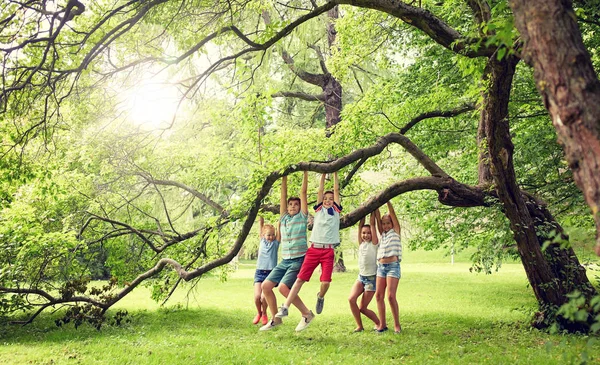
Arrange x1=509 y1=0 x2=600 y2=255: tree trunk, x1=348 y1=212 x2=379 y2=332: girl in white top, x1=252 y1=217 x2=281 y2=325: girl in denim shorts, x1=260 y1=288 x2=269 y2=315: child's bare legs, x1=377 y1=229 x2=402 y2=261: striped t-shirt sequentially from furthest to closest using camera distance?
x1=260 y1=288 x2=269 y2=315: child's bare legs → x1=252 y1=217 x2=281 y2=325: girl in denim shorts → x1=348 y1=212 x2=379 y2=332: girl in white top → x1=377 y1=229 x2=402 y2=261: striped t-shirt → x1=509 y1=0 x2=600 y2=255: tree trunk

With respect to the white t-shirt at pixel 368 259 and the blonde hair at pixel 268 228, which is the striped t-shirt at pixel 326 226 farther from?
the blonde hair at pixel 268 228

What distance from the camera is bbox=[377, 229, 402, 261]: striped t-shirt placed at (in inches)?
327

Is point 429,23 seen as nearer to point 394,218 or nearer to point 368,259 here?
point 394,218

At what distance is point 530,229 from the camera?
8016 millimetres

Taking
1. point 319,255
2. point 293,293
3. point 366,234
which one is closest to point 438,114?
point 366,234

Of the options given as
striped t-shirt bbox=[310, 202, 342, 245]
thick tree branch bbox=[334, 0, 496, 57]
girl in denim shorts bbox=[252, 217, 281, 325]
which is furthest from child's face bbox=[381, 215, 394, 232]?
thick tree branch bbox=[334, 0, 496, 57]

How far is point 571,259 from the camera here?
27.5 feet

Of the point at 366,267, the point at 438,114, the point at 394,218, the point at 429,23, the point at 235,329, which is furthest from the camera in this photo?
the point at 438,114

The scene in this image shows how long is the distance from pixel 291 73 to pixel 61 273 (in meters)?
13.0

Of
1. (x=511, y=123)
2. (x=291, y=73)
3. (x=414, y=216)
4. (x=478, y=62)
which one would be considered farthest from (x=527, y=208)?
(x=291, y=73)

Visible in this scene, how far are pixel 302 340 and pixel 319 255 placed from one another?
162 cm

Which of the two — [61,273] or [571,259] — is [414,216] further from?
[61,273]

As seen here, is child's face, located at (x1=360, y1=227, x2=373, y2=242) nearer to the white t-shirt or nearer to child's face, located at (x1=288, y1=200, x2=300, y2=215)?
the white t-shirt

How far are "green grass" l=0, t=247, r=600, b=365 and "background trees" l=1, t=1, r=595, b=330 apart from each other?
79cm
